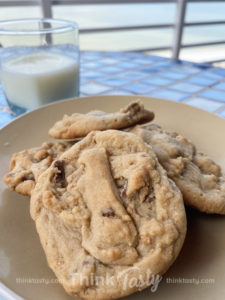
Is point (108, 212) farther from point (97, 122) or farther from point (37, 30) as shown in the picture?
point (37, 30)

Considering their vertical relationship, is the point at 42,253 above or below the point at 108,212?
below

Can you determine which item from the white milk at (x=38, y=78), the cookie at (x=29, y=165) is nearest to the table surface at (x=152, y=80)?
the white milk at (x=38, y=78)

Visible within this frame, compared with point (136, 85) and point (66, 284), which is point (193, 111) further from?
point (66, 284)

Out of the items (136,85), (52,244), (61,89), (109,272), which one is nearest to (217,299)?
(109,272)

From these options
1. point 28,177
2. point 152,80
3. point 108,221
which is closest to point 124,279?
point 108,221

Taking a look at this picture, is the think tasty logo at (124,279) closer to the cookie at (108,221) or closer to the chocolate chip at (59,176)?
the cookie at (108,221)
